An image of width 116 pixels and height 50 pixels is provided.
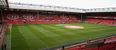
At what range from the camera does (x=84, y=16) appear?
47469 mm

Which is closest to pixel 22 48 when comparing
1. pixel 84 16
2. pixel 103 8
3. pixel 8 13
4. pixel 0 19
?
pixel 0 19

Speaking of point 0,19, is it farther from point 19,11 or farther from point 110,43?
point 110,43

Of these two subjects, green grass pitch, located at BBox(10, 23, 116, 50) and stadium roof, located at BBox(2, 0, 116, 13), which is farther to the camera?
stadium roof, located at BBox(2, 0, 116, 13)

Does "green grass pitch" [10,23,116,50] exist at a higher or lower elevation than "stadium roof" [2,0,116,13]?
lower

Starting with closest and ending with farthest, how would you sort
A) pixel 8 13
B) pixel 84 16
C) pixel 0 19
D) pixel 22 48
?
pixel 22 48, pixel 0 19, pixel 8 13, pixel 84 16

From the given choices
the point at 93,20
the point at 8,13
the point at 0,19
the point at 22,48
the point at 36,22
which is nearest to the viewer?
the point at 22,48

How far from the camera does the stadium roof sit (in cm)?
3231

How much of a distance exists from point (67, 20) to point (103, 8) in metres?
11.4

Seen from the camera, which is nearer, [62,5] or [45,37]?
[45,37]

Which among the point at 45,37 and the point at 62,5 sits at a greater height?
the point at 62,5

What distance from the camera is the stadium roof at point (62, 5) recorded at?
32312 mm

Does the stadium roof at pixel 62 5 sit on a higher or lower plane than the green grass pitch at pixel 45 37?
higher

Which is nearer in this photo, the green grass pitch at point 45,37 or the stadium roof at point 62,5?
the green grass pitch at point 45,37

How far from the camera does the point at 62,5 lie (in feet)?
125
